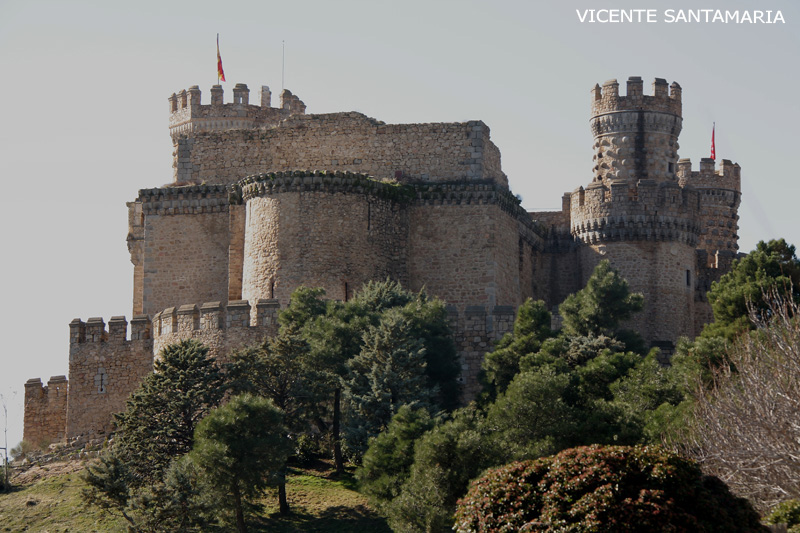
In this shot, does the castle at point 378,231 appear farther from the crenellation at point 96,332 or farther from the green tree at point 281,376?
the green tree at point 281,376

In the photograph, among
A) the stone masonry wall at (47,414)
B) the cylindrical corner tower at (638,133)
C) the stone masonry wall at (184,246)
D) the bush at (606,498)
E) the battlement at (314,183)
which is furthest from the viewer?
the cylindrical corner tower at (638,133)

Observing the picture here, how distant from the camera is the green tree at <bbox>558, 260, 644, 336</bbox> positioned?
146 ft

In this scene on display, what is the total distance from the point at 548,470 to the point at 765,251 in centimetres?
1842

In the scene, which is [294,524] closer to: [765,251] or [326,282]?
[326,282]

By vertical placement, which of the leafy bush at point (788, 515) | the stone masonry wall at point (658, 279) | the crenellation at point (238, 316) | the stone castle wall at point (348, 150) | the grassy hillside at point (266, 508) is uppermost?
the stone castle wall at point (348, 150)

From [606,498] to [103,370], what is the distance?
2217 centimetres

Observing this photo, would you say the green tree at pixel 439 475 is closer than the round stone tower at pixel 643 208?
Yes

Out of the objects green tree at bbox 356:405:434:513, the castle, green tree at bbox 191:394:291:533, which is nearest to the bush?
green tree at bbox 356:405:434:513

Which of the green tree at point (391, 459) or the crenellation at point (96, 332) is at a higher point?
the crenellation at point (96, 332)

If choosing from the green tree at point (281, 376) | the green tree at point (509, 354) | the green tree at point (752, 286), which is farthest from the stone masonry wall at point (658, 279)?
the green tree at point (281, 376)

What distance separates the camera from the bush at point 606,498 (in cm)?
2681

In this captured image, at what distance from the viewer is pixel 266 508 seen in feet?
124

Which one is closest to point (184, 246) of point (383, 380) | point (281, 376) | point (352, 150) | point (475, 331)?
point (352, 150)

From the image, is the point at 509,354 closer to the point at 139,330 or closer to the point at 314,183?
the point at 314,183
